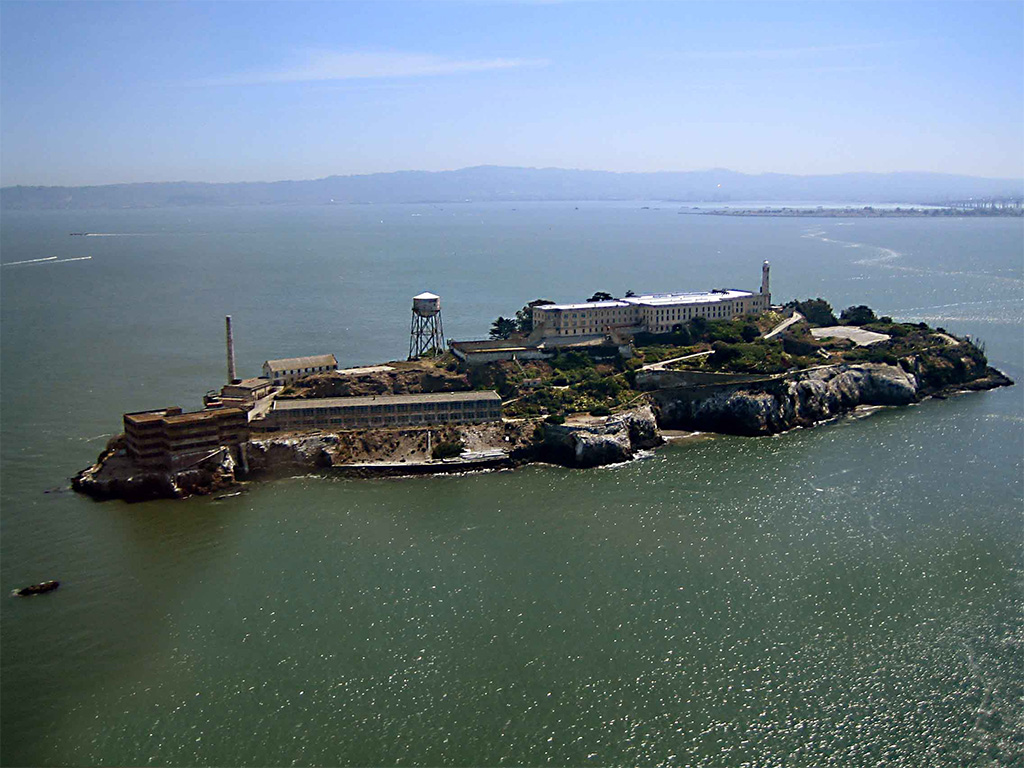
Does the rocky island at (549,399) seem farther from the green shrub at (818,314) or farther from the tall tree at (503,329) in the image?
the green shrub at (818,314)

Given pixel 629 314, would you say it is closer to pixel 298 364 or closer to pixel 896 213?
pixel 298 364

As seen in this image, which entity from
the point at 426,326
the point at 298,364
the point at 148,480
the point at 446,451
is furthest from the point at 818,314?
the point at 148,480

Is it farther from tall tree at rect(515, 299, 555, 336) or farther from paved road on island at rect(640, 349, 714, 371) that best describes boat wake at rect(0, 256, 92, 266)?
paved road on island at rect(640, 349, 714, 371)

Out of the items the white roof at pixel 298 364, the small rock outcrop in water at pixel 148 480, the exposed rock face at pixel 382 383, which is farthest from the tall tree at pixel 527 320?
the small rock outcrop in water at pixel 148 480

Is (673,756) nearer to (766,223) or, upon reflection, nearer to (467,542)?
(467,542)

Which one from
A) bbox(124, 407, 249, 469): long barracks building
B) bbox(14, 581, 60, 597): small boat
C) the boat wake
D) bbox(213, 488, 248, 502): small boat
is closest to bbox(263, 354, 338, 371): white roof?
bbox(124, 407, 249, 469): long barracks building

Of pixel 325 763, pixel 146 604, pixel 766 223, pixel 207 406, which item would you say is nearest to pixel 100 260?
pixel 207 406
